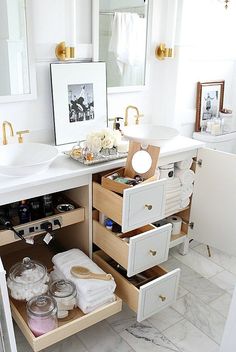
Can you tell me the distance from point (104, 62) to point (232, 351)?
162 cm

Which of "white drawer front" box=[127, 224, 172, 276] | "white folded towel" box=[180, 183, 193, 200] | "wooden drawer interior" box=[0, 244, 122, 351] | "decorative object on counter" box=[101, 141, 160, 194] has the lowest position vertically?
"wooden drawer interior" box=[0, 244, 122, 351]

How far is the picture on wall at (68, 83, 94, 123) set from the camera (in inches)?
79.8

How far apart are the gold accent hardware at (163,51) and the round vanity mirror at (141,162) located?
929mm

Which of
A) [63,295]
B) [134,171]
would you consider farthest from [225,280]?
[63,295]

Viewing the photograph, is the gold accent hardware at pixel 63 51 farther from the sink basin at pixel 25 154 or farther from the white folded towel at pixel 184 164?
the white folded towel at pixel 184 164

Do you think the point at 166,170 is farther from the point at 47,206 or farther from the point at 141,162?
the point at 47,206

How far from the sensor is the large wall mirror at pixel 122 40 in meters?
2.05

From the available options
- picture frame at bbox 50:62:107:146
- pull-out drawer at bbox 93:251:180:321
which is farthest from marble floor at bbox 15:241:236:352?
picture frame at bbox 50:62:107:146

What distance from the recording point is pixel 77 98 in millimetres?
2053

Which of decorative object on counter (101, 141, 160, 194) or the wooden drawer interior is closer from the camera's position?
the wooden drawer interior

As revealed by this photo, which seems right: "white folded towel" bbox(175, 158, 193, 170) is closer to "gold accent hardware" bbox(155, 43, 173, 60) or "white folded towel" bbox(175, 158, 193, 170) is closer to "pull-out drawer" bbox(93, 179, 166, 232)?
"pull-out drawer" bbox(93, 179, 166, 232)

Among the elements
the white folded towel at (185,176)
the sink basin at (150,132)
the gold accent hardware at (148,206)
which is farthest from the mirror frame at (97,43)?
the gold accent hardware at (148,206)

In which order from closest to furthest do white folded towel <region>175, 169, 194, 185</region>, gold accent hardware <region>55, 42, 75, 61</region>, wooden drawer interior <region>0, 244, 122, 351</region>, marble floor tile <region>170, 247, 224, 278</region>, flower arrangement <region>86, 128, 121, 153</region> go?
wooden drawer interior <region>0, 244, 122, 351</region> < flower arrangement <region>86, 128, 121, 153</region> < gold accent hardware <region>55, 42, 75, 61</region> < white folded towel <region>175, 169, 194, 185</region> < marble floor tile <region>170, 247, 224, 278</region>

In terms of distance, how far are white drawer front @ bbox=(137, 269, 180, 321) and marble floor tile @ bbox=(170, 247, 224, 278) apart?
551mm
